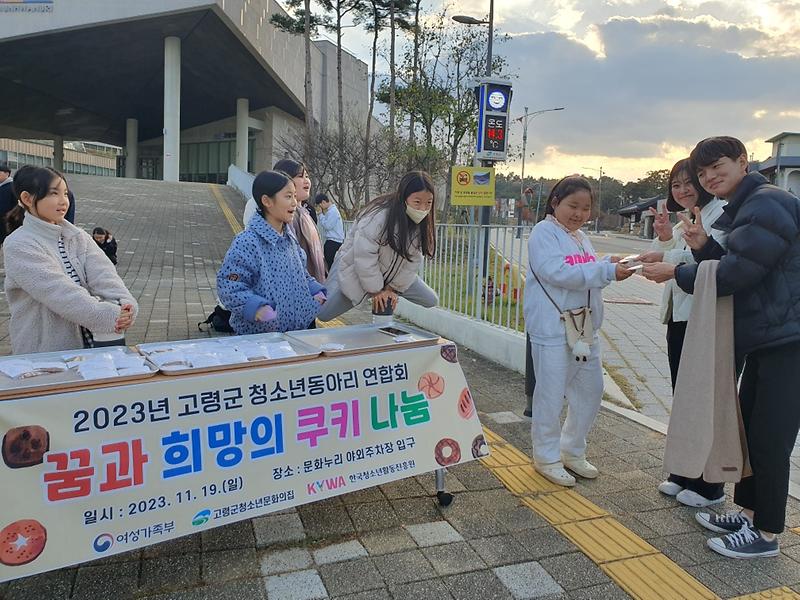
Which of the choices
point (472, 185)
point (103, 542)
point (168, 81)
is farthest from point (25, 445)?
point (168, 81)

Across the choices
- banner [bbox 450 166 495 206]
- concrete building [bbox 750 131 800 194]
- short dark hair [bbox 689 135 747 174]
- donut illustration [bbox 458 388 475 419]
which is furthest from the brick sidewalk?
concrete building [bbox 750 131 800 194]

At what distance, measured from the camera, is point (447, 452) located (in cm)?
275

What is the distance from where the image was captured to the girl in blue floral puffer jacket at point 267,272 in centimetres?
282

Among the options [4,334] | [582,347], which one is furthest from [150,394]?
[4,334]

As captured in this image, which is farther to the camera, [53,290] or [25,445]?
[53,290]

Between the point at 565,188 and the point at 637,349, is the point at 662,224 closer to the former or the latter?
the point at 565,188

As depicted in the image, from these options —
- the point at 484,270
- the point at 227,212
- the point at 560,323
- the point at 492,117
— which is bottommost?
the point at 560,323

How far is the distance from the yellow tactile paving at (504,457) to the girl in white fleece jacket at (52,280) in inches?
83.7

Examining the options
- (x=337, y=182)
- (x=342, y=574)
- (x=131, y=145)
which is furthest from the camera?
(x=131, y=145)

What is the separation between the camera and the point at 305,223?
4031 millimetres

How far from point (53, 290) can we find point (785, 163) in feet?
177

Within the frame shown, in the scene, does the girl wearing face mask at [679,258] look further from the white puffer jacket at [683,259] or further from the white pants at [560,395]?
the white pants at [560,395]

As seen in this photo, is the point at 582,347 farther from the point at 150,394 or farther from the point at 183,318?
the point at 183,318

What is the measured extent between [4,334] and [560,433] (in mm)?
5500
